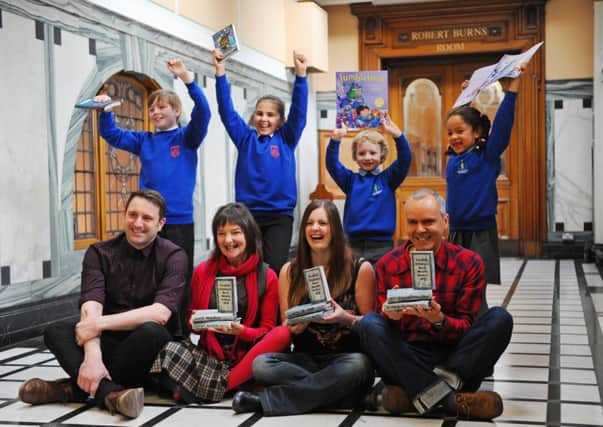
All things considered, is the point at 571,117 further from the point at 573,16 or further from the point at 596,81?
the point at 573,16

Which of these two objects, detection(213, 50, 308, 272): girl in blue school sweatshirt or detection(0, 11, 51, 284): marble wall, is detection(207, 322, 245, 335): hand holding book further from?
detection(0, 11, 51, 284): marble wall

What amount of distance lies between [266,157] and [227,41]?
72 centimetres

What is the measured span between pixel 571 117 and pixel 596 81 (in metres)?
0.65

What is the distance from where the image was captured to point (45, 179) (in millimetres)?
5758

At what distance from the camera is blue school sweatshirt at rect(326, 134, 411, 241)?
4809mm

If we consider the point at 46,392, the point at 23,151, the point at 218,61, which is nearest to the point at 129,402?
the point at 46,392

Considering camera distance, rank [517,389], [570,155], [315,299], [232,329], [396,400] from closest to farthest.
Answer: [396,400]
[315,299]
[232,329]
[517,389]
[570,155]

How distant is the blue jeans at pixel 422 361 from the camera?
3203mm

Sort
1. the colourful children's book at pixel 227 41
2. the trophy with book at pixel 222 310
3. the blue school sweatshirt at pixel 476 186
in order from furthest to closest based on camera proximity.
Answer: the colourful children's book at pixel 227 41 → the blue school sweatshirt at pixel 476 186 → the trophy with book at pixel 222 310

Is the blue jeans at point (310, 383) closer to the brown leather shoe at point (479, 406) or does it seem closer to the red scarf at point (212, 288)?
the red scarf at point (212, 288)

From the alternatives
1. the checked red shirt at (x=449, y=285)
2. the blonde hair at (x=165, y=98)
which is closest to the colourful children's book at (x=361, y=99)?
the blonde hair at (x=165, y=98)

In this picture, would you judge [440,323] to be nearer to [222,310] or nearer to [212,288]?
[222,310]

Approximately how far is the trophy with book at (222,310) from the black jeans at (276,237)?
1.27 metres

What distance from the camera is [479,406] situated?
10.5 ft
